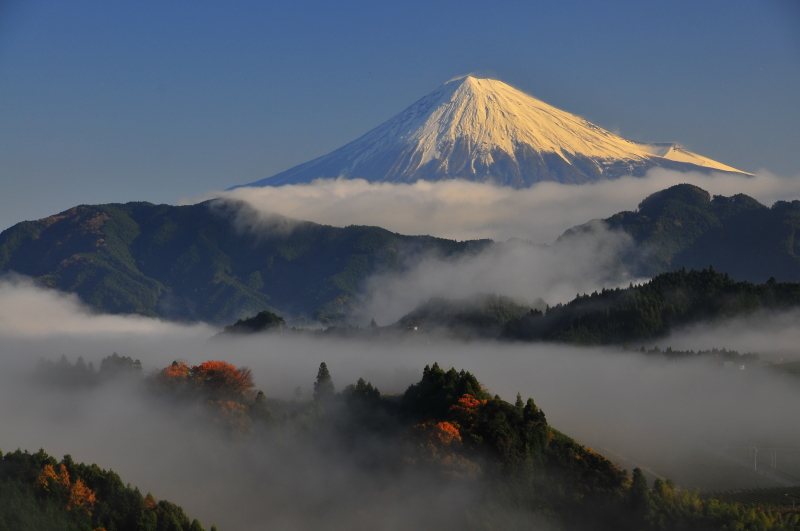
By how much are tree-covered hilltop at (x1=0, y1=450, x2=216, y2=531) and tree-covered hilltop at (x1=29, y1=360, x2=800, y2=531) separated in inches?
6.9

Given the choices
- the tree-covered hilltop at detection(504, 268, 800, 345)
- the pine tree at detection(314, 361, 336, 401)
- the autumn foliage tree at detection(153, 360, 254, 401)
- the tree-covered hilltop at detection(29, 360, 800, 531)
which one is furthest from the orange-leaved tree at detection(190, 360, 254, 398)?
the tree-covered hilltop at detection(504, 268, 800, 345)

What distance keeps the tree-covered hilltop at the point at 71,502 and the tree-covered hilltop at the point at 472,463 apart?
17cm

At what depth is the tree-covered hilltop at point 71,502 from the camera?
6222cm

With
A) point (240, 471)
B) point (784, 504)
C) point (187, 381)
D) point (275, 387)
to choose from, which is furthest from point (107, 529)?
point (275, 387)

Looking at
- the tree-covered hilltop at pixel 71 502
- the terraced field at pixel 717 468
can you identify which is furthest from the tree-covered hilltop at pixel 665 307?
the tree-covered hilltop at pixel 71 502

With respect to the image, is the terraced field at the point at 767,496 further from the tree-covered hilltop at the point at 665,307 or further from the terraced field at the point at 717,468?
the tree-covered hilltop at the point at 665,307

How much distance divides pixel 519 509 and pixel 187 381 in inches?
1899

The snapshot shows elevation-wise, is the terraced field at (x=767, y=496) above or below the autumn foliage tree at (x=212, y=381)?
below

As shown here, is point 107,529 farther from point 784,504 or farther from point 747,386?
point 747,386

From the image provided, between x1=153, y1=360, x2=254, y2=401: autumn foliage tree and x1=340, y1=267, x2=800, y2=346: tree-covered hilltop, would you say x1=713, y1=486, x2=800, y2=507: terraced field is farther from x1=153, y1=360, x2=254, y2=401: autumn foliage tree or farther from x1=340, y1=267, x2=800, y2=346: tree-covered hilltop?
x1=340, y1=267, x2=800, y2=346: tree-covered hilltop

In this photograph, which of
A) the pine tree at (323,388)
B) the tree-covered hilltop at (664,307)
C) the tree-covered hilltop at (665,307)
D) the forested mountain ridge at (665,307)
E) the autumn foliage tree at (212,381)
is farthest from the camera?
the tree-covered hilltop at (665,307)

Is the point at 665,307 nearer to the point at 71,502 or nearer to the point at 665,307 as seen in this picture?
the point at 665,307

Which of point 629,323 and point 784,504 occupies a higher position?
point 629,323

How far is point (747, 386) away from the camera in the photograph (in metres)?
121
